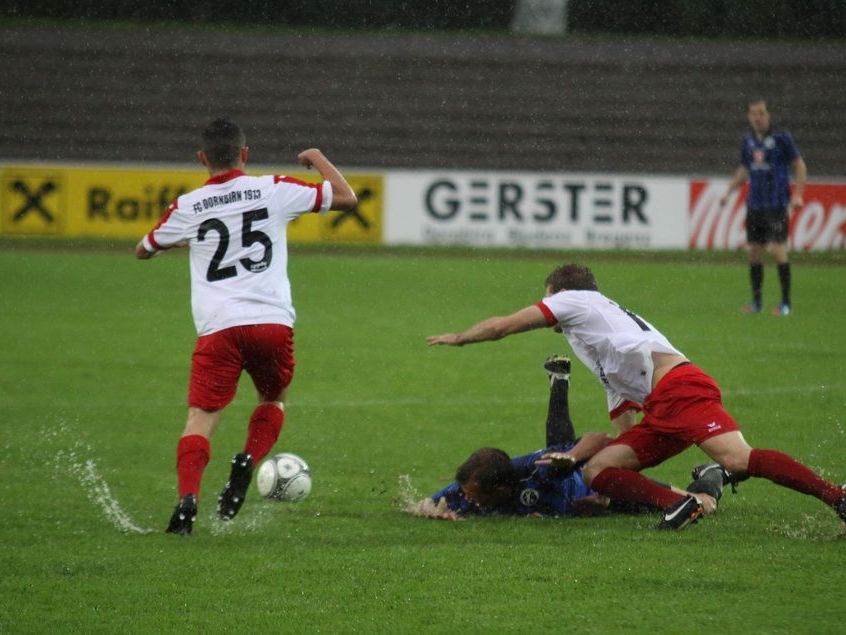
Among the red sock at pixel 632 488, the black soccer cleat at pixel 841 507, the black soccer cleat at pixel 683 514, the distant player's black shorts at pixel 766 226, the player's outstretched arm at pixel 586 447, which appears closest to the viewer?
the black soccer cleat at pixel 841 507

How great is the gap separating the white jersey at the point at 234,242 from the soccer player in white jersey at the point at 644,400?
843mm

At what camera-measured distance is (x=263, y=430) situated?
684cm

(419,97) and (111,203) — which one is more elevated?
(419,97)

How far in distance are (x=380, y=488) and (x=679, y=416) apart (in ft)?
6.34

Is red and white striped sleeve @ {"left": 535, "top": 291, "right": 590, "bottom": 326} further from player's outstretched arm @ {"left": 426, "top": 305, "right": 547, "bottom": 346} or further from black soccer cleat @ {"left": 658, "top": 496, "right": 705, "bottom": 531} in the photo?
black soccer cleat @ {"left": 658, "top": 496, "right": 705, "bottom": 531}

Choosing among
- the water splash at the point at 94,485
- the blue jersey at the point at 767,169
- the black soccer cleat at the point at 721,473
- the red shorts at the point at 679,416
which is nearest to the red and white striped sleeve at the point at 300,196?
the water splash at the point at 94,485

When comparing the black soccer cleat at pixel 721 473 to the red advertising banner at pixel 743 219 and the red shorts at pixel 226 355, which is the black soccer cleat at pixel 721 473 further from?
the red advertising banner at pixel 743 219

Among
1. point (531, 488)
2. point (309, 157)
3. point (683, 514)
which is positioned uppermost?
point (309, 157)

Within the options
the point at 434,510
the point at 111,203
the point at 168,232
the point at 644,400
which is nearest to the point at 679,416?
the point at 644,400

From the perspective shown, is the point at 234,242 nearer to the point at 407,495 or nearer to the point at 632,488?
the point at 407,495

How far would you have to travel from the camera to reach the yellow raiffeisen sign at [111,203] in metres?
23.1

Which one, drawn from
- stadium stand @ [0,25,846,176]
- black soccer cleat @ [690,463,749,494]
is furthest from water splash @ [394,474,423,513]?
stadium stand @ [0,25,846,176]

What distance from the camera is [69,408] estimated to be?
33.1ft

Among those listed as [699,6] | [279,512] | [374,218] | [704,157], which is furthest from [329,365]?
[699,6]
